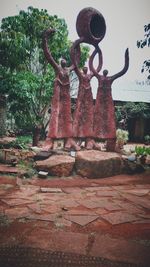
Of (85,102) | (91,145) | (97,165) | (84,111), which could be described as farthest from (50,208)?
(85,102)

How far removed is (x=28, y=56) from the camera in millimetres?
8664

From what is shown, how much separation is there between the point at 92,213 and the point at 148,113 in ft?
34.8

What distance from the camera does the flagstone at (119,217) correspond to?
10.9ft

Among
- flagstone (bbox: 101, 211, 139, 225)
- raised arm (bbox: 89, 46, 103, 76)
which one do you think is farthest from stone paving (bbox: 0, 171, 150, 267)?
raised arm (bbox: 89, 46, 103, 76)

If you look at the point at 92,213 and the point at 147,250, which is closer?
the point at 147,250

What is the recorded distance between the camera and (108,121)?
7.14 m

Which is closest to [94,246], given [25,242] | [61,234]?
[61,234]

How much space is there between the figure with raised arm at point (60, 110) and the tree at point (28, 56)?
168cm

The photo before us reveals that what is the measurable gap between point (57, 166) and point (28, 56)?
4730 millimetres

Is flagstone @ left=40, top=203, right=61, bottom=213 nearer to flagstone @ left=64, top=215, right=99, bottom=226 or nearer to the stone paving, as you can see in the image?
the stone paving

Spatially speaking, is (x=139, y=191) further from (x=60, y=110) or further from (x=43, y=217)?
(x=60, y=110)

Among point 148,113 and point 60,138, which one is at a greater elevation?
point 148,113

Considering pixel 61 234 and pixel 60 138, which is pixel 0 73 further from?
pixel 61 234

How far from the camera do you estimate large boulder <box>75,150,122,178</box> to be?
18.6ft
